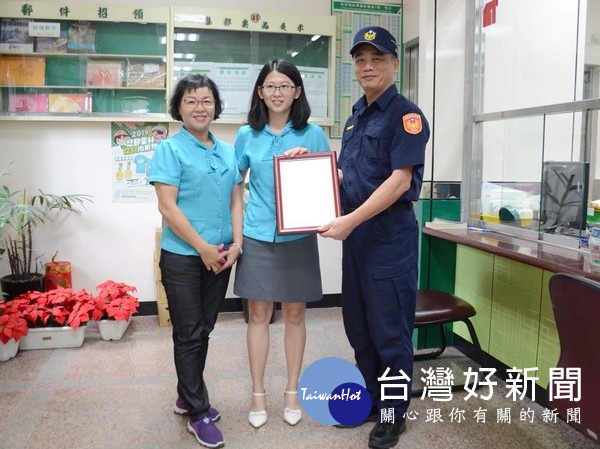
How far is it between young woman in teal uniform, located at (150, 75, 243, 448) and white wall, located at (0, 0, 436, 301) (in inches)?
70.8

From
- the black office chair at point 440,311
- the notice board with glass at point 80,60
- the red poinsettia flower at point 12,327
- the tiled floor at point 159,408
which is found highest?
the notice board with glass at point 80,60

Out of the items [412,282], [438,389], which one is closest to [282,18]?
[412,282]

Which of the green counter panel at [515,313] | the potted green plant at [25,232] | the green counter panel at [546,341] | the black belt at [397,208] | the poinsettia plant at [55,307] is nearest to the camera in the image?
the black belt at [397,208]

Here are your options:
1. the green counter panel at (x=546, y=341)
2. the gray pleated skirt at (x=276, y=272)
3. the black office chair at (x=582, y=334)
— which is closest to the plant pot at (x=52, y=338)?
the gray pleated skirt at (x=276, y=272)

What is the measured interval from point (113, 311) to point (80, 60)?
171 centimetres

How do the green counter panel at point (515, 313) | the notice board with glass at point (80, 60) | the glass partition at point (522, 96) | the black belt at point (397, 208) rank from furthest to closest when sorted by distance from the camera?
the notice board with glass at point (80, 60), the glass partition at point (522, 96), the green counter panel at point (515, 313), the black belt at point (397, 208)

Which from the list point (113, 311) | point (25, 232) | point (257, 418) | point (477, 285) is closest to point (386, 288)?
point (257, 418)

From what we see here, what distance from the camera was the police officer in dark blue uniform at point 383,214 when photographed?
5.83 feet

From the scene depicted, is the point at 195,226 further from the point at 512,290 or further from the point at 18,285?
the point at 18,285

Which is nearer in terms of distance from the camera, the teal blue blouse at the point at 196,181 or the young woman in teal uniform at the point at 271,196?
the teal blue blouse at the point at 196,181

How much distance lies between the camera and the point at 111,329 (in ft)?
10.3

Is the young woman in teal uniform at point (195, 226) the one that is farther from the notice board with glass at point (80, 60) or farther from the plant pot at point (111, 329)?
the notice board with glass at point (80, 60)

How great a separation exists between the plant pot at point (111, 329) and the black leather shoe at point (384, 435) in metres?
1.84

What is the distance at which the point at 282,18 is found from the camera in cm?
354
